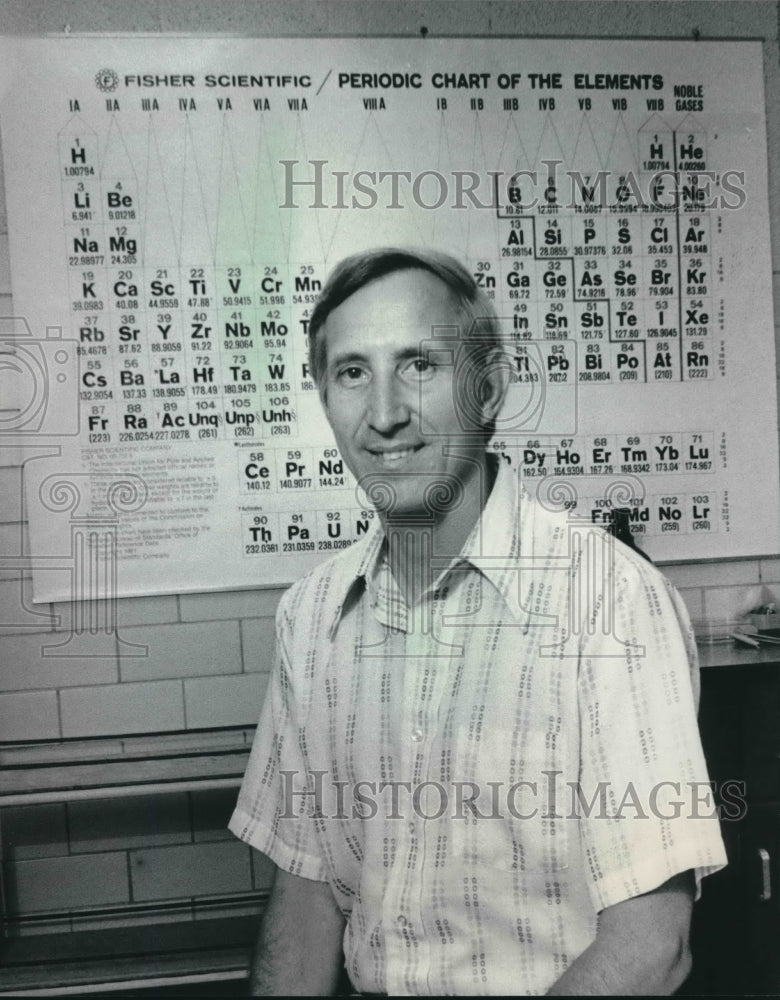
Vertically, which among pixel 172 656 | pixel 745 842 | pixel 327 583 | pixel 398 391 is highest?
pixel 398 391

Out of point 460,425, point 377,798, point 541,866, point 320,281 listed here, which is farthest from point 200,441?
point 541,866

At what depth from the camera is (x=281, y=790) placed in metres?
1.69

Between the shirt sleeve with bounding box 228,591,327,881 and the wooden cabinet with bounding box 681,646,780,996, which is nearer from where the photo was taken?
the shirt sleeve with bounding box 228,591,327,881

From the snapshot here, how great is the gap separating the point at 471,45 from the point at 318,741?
4.80 ft

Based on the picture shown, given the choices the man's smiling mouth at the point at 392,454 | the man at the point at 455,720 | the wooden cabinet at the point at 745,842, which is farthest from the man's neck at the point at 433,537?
the wooden cabinet at the point at 745,842

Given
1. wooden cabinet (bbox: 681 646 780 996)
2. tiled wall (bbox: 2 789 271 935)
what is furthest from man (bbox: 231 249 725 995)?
wooden cabinet (bbox: 681 646 780 996)

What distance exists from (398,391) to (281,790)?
32.6 inches

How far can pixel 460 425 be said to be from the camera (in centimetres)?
167

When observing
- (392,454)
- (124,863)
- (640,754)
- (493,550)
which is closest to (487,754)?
(640,754)

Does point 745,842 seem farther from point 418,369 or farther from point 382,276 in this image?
point 382,276

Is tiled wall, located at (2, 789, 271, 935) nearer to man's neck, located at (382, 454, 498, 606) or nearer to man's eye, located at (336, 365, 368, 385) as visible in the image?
man's neck, located at (382, 454, 498, 606)

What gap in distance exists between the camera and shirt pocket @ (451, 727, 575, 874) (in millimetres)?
1552

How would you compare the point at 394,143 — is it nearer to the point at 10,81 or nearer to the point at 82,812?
the point at 10,81

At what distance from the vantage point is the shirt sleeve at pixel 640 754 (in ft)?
4.75
